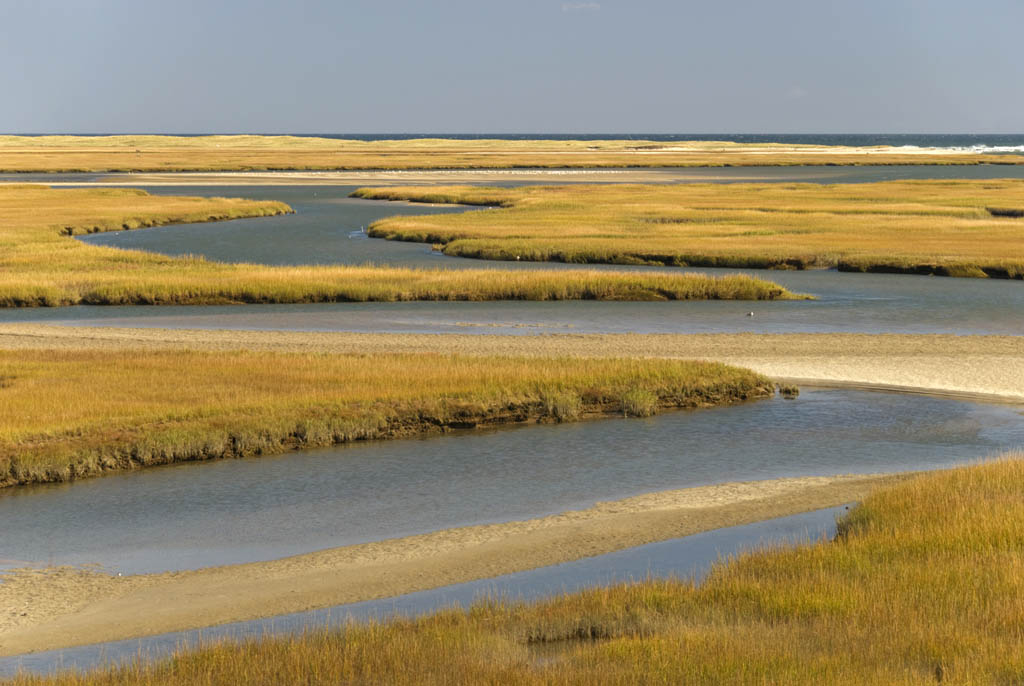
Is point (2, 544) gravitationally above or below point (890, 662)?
below

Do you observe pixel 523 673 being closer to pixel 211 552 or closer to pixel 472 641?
pixel 472 641

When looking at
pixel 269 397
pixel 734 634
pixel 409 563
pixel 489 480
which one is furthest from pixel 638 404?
pixel 734 634

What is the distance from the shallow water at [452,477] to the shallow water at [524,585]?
9.48ft

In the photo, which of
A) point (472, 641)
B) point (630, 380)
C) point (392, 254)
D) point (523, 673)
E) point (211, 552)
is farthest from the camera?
point (392, 254)

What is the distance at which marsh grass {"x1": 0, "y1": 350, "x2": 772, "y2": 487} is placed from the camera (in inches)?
899

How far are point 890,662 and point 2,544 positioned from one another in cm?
1338

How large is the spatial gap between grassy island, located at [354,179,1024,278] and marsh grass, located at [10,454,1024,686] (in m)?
40.5

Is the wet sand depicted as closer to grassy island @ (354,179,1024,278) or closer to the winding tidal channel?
the winding tidal channel

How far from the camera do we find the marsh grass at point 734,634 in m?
11.3

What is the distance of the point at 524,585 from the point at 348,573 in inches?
99.6

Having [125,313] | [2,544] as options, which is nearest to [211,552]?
[2,544]

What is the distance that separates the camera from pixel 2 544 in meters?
18.4

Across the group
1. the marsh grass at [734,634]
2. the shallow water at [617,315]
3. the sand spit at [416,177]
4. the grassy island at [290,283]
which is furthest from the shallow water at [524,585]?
the sand spit at [416,177]

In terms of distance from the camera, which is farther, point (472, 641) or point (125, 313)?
point (125, 313)
